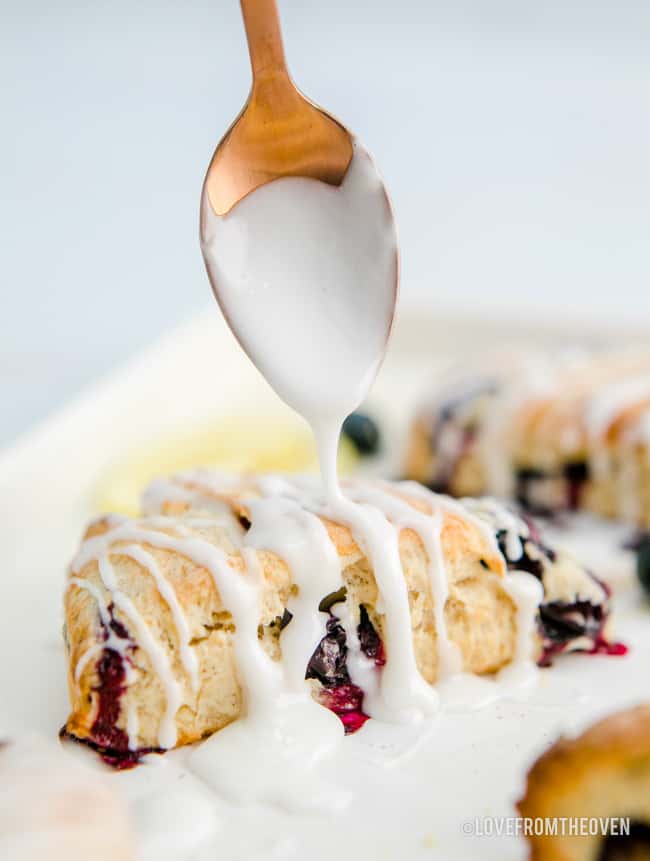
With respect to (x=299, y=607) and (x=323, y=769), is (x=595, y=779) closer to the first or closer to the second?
(x=323, y=769)

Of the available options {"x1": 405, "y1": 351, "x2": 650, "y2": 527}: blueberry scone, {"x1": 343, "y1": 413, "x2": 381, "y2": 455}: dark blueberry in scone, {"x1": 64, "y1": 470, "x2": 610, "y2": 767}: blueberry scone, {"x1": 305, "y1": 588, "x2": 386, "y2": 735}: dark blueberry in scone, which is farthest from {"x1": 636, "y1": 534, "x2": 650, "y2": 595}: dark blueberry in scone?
{"x1": 343, "y1": 413, "x2": 381, "y2": 455}: dark blueberry in scone

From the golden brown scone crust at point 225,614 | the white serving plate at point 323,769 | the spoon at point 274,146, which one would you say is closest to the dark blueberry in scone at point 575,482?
the white serving plate at point 323,769

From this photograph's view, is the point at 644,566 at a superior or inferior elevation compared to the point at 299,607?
inferior

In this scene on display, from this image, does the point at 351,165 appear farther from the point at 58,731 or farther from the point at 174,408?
the point at 174,408

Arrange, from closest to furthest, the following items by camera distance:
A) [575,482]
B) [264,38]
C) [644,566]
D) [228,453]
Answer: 1. [264,38]
2. [644,566]
3. [575,482]
4. [228,453]

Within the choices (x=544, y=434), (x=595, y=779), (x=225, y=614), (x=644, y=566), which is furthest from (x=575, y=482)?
(x=595, y=779)

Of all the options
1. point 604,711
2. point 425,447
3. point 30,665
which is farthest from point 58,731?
point 425,447

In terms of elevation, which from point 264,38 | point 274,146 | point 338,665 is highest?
point 264,38
